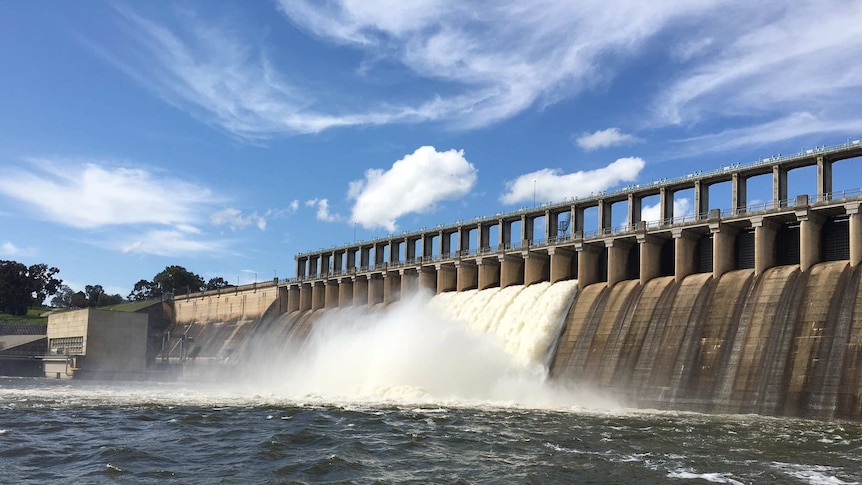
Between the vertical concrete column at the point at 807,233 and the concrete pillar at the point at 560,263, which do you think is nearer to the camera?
the vertical concrete column at the point at 807,233

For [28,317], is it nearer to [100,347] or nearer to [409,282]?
[100,347]

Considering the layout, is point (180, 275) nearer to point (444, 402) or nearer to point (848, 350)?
point (444, 402)

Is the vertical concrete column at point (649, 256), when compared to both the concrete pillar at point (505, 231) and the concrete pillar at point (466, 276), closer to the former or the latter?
the concrete pillar at point (505, 231)

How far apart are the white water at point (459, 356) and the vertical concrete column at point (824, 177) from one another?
17.2m

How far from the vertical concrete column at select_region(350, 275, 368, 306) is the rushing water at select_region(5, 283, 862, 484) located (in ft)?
81.5

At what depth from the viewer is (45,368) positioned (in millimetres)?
105000

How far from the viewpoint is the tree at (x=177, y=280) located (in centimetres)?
18712

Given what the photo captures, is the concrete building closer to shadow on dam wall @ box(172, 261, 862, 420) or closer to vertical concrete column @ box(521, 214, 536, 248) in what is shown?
vertical concrete column @ box(521, 214, 536, 248)

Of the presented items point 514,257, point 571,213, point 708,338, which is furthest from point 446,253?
point 708,338

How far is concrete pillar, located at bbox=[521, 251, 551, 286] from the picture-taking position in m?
60.9

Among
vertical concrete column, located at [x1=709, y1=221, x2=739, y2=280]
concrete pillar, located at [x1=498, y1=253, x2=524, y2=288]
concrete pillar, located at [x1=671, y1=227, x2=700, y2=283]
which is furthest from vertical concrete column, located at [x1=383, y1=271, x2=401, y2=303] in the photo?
vertical concrete column, located at [x1=709, y1=221, x2=739, y2=280]

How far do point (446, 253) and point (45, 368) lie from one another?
63.4m

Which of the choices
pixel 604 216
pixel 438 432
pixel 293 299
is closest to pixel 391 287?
pixel 293 299

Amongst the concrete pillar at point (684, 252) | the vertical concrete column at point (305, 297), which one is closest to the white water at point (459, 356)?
the concrete pillar at point (684, 252)
